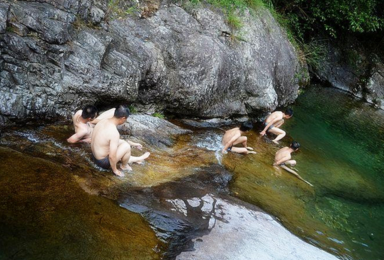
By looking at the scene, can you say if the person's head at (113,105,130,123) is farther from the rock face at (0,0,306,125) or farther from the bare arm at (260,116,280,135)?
the bare arm at (260,116,280,135)

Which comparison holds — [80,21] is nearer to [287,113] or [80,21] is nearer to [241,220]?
[241,220]

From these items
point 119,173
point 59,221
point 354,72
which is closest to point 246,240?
point 119,173

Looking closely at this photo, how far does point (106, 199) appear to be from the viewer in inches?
188

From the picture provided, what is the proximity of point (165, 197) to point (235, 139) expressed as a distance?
340 cm

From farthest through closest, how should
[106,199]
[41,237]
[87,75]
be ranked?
[87,75] → [106,199] → [41,237]

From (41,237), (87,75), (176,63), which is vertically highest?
(176,63)

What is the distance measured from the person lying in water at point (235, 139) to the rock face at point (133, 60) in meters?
1.66

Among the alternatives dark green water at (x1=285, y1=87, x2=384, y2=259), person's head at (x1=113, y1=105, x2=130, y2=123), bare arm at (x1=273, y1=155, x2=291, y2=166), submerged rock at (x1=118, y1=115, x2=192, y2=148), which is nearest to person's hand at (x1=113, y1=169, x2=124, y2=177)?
person's head at (x1=113, y1=105, x2=130, y2=123)

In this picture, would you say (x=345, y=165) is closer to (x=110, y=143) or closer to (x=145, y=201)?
(x=145, y=201)

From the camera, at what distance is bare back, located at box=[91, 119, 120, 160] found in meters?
5.23

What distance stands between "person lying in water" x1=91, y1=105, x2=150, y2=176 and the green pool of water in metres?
2.53

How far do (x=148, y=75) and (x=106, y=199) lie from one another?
442 cm

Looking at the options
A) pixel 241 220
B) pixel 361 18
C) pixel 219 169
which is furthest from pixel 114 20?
pixel 361 18

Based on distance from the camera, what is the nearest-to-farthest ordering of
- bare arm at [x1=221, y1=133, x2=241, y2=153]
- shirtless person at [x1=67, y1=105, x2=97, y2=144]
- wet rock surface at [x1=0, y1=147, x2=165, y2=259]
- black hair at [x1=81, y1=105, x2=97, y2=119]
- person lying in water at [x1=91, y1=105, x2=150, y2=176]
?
wet rock surface at [x1=0, y1=147, x2=165, y2=259] → person lying in water at [x1=91, y1=105, x2=150, y2=176] → black hair at [x1=81, y1=105, x2=97, y2=119] → shirtless person at [x1=67, y1=105, x2=97, y2=144] → bare arm at [x1=221, y1=133, x2=241, y2=153]
